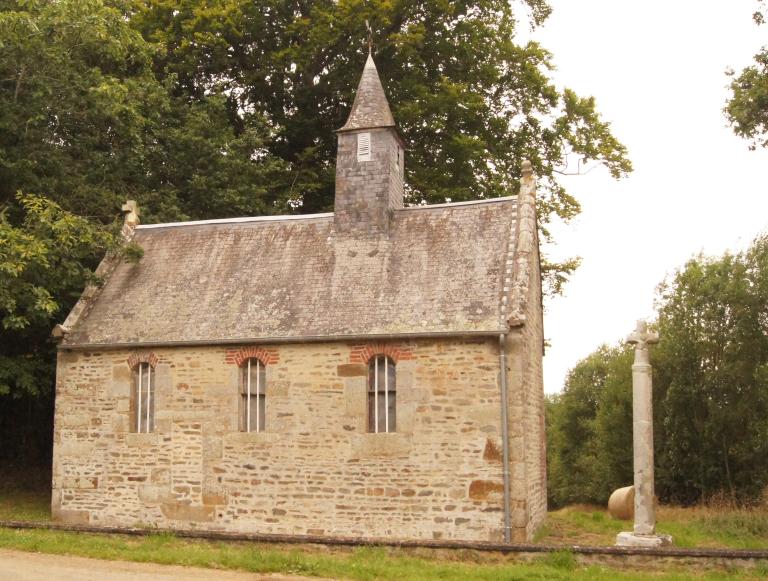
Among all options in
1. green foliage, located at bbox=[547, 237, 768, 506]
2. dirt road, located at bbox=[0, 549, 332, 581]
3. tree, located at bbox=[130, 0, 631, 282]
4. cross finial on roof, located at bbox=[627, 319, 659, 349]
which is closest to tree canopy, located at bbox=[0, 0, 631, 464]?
tree, located at bbox=[130, 0, 631, 282]

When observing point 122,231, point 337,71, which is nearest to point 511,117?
point 337,71

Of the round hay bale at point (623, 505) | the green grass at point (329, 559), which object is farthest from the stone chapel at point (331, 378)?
the green grass at point (329, 559)

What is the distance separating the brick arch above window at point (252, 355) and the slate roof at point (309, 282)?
289mm

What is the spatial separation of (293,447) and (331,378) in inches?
63.6

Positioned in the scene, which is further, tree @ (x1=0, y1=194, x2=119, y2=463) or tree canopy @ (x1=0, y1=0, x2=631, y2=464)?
tree canopy @ (x1=0, y1=0, x2=631, y2=464)

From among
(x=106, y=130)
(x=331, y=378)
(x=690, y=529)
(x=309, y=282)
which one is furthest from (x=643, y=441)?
(x=106, y=130)

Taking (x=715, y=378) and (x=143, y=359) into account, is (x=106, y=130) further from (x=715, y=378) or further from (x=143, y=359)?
(x=715, y=378)

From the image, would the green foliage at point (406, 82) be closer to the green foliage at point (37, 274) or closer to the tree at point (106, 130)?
the tree at point (106, 130)

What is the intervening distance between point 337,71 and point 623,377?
635 inches

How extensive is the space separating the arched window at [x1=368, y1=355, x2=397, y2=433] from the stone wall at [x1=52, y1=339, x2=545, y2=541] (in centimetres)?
23

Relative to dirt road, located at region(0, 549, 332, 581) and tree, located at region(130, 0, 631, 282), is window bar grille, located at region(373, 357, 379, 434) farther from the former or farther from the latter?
tree, located at region(130, 0, 631, 282)

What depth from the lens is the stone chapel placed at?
53.4 feet

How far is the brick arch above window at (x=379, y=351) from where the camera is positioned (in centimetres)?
1686

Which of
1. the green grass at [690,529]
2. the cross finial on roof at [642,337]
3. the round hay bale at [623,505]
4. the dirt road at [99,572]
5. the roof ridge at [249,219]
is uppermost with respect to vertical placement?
the roof ridge at [249,219]
